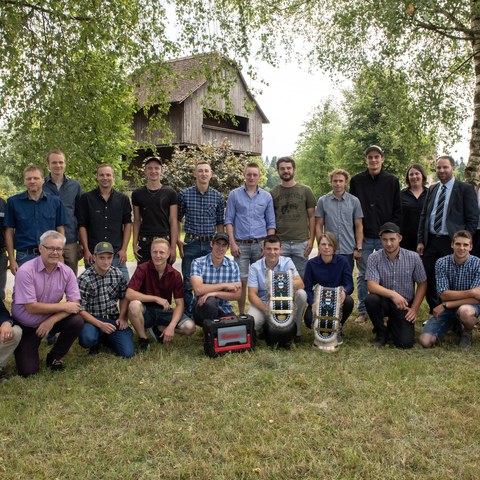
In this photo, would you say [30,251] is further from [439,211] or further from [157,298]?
[439,211]

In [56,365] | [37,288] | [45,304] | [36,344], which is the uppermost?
[37,288]

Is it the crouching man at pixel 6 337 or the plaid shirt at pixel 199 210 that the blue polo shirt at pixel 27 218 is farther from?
the plaid shirt at pixel 199 210

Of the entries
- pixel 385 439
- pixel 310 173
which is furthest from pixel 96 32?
pixel 310 173

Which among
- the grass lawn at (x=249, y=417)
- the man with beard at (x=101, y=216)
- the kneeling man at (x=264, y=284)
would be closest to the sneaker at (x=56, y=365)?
the grass lawn at (x=249, y=417)

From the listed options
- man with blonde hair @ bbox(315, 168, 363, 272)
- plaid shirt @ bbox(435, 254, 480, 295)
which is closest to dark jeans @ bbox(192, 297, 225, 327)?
man with blonde hair @ bbox(315, 168, 363, 272)

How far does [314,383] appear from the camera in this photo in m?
4.34

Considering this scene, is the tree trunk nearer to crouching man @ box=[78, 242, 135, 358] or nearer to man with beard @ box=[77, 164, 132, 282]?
man with beard @ box=[77, 164, 132, 282]

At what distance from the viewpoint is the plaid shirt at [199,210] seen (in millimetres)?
6266

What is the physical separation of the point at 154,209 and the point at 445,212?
364 cm

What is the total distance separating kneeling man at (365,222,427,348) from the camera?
550cm

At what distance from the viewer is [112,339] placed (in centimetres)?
532

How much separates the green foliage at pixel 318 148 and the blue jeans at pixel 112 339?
41.6 m

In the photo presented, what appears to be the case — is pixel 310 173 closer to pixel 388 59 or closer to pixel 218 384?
pixel 388 59

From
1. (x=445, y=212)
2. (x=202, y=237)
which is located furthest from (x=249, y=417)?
(x=445, y=212)
